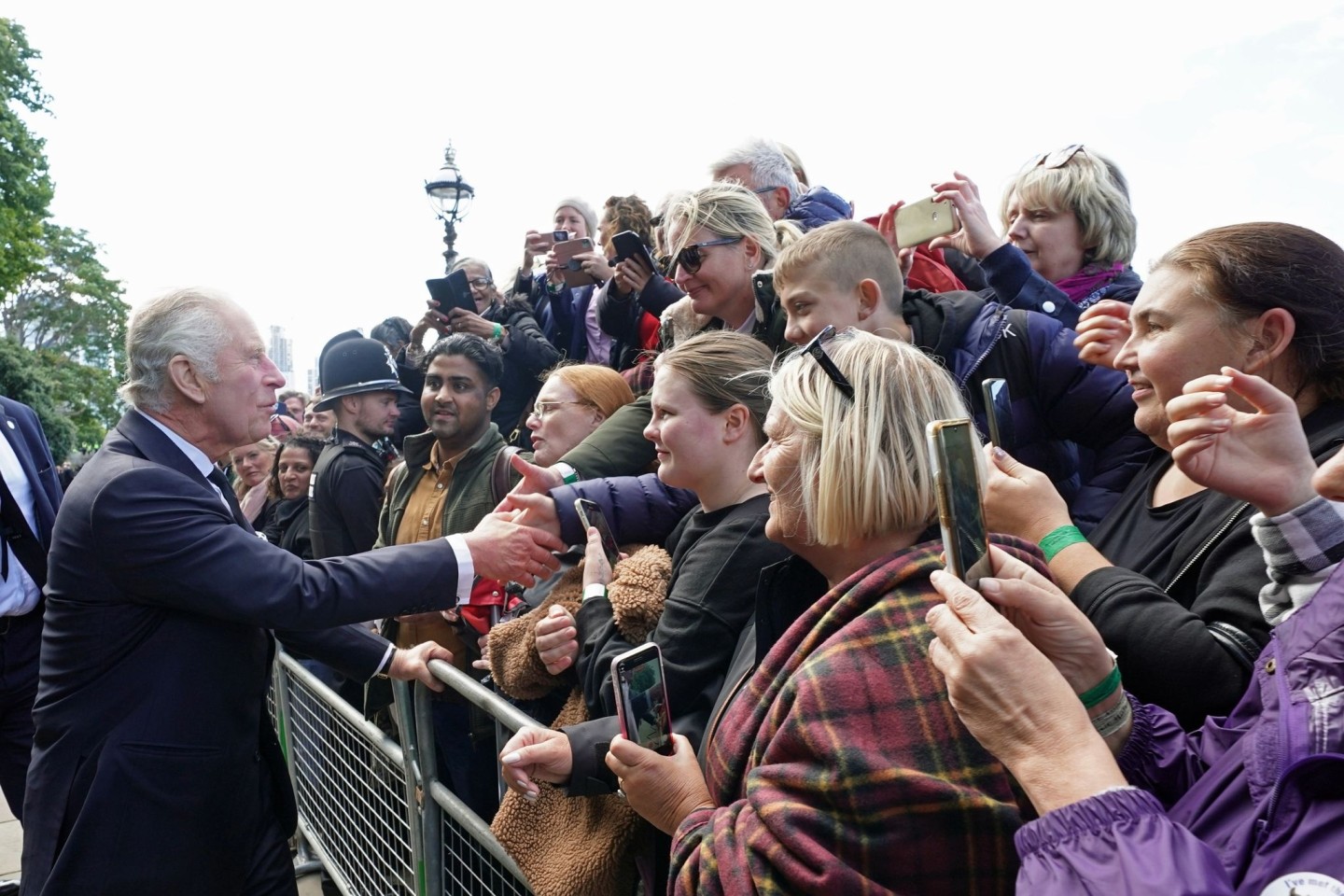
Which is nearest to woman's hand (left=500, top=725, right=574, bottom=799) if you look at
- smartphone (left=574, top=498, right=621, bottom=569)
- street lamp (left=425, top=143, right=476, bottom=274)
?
smartphone (left=574, top=498, right=621, bottom=569)

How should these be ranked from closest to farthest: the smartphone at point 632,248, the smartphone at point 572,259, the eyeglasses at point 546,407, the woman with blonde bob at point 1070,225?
the woman with blonde bob at point 1070,225 → the eyeglasses at point 546,407 → the smartphone at point 632,248 → the smartphone at point 572,259

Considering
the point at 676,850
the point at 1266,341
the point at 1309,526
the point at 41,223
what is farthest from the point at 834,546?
the point at 41,223

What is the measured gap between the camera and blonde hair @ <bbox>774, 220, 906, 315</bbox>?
2.68 metres

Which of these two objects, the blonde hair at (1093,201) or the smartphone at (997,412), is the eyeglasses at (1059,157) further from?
the smartphone at (997,412)

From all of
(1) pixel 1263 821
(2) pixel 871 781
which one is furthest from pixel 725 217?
(1) pixel 1263 821

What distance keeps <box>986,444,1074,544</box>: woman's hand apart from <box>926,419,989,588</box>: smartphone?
580mm

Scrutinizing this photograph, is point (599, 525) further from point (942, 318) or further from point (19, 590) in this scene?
point (19, 590)

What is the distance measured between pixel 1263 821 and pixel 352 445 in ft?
14.3

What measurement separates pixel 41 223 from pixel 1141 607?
29997 millimetres

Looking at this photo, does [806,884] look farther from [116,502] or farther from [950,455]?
[116,502]

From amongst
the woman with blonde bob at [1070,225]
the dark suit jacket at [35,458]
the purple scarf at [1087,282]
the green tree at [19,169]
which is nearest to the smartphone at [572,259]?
the woman with blonde bob at [1070,225]

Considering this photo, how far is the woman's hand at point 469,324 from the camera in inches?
192

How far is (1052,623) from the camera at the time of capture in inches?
52.9

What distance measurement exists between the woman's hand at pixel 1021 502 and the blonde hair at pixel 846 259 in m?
0.95
